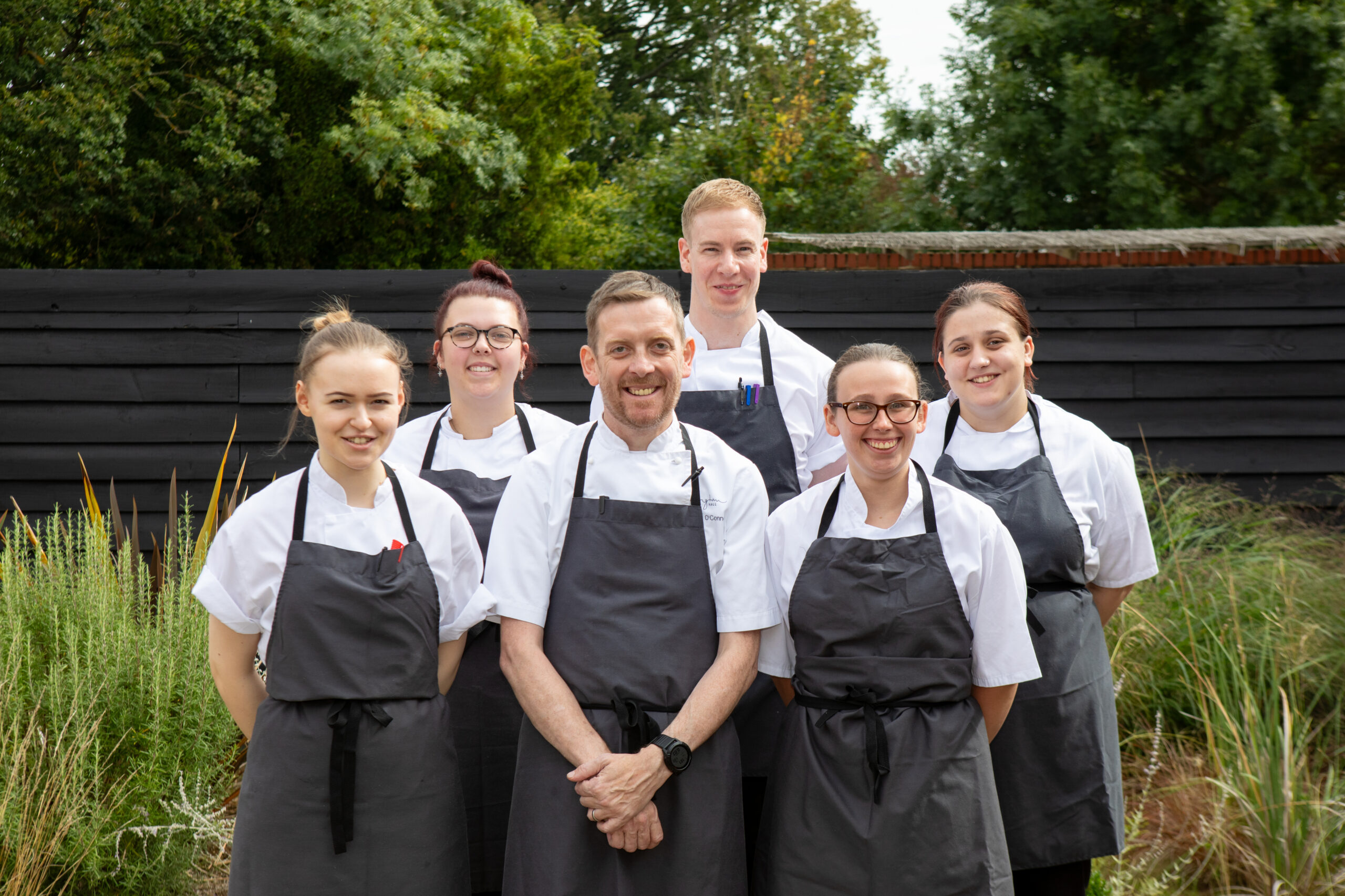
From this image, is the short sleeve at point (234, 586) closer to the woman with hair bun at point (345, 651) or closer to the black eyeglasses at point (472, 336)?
the woman with hair bun at point (345, 651)

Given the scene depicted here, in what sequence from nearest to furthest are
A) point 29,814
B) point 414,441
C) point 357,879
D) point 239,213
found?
point 357,879, point 414,441, point 29,814, point 239,213

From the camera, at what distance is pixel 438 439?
260 cm

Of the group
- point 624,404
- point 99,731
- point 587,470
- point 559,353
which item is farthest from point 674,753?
point 559,353

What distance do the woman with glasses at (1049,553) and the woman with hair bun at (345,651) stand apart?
1212mm

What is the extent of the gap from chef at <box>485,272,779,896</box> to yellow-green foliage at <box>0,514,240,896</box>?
1.55 metres

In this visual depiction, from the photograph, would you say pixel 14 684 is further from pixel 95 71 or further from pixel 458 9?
pixel 458 9

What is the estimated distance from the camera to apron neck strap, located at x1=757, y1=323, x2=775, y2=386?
8.72ft

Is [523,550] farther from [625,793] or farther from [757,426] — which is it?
[757,426]

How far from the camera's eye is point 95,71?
7168 millimetres

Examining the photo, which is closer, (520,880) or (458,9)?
(520,880)

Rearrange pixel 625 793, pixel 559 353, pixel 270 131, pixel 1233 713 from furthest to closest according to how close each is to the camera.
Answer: pixel 270 131 → pixel 559 353 → pixel 1233 713 → pixel 625 793

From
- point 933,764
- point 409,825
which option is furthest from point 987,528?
point 409,825

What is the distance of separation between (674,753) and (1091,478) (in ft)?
4.00

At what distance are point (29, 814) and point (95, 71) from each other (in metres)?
6.23
